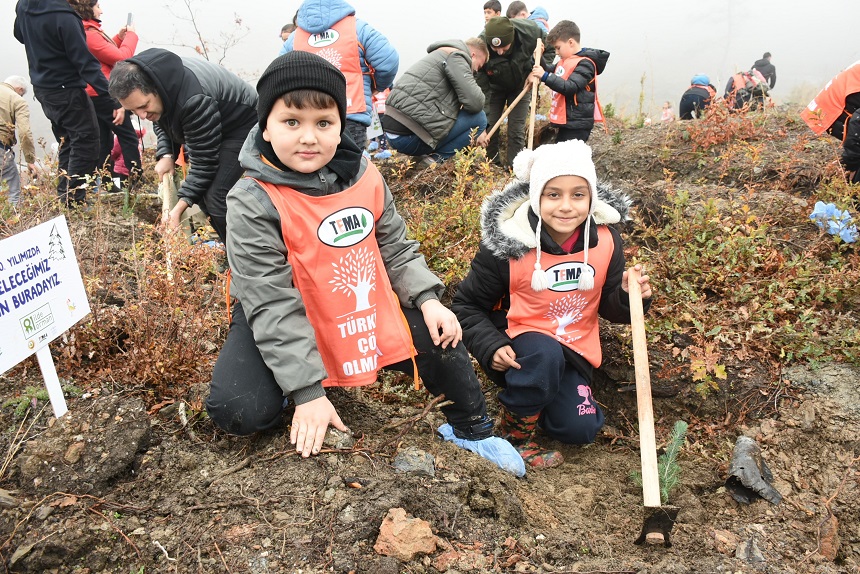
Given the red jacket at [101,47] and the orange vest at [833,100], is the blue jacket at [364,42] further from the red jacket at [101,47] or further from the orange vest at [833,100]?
the orange vest at [833,100]

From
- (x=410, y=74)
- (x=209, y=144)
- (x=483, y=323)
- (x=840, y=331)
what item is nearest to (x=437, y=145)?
(x=410, y=74)

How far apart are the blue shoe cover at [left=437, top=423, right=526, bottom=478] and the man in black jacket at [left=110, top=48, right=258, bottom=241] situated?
2.16 metres

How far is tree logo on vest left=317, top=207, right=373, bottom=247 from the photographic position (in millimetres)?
2389

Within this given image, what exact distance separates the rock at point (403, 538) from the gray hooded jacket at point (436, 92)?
4.65m

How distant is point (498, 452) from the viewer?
2.68 metres

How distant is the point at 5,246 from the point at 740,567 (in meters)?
2.67

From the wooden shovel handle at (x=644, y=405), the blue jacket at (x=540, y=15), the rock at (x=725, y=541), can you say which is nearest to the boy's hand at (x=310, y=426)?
the wooden shovel handle at (x=644, y=405)

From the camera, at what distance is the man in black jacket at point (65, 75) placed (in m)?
5.02

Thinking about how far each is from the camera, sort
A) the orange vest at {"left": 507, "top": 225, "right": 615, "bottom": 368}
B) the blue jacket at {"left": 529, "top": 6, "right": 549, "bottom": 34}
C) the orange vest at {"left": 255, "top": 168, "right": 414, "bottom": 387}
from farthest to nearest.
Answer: the blue jacket at {"left": 529, "top": 6, "right": 549, "bottom": 34}, the orange vest at {"left": 507, "top": 225, "right": 615, "bottom": 368}, the orange vest at {"left": 255, "top": 168, "right": 414, "bottom": 387}

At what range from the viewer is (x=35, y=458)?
80.8 inches

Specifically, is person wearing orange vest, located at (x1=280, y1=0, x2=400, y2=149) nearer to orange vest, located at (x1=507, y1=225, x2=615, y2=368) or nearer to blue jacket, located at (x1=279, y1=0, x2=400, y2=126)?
blue jacket, located at (x1=279, y1=0, x2=400, y2=126)

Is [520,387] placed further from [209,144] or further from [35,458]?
[209,144]

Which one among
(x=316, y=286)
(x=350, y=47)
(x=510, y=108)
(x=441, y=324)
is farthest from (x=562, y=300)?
(x=510, y=108)

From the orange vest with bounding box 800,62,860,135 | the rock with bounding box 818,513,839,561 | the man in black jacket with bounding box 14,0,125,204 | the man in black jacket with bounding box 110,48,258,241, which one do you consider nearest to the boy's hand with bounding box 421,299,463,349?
the rock with bounding box 818,513,839,561
